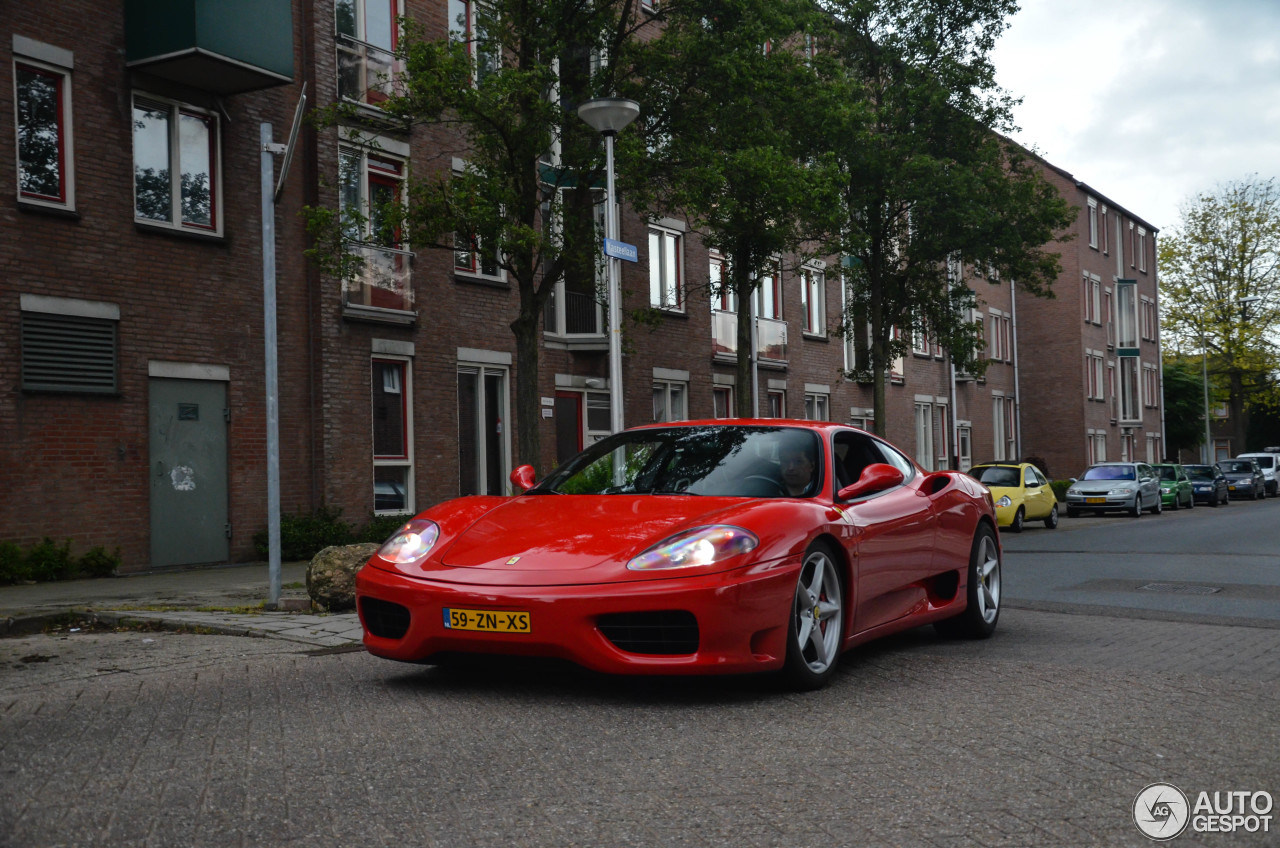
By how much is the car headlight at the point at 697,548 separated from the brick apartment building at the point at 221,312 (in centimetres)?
1206

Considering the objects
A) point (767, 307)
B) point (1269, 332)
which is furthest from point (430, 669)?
point (1269, 332)

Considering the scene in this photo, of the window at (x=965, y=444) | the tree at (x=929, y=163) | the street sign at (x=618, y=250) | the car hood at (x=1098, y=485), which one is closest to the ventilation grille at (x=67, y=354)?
the street sign at (x=618, y=250)

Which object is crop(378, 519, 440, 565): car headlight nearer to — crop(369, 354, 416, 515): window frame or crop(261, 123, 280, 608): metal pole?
crop(261, 123, 280, 608): metal pole

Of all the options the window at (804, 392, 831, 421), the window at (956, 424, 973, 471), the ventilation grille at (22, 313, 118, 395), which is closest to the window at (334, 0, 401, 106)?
the ventilation grille at (22, 313, 118, 395)

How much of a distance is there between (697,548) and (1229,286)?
6795cm

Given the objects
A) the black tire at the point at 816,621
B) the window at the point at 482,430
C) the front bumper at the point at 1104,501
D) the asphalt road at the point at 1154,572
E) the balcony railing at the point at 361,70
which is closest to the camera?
the black tire at the point at 816,621

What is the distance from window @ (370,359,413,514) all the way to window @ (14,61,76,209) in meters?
5.87

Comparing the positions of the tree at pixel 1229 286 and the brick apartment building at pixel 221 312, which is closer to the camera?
the brick apartment building at pixel 221 312

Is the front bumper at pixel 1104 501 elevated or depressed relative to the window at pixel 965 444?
depressed

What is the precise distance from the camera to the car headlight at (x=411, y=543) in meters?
6.21

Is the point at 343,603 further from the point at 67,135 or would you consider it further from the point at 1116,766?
the point at 67,135

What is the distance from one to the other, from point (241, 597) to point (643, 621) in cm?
789

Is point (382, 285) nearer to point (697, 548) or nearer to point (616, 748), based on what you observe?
point (697, 548)

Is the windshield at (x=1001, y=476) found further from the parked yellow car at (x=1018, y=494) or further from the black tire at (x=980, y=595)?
the black tire at (x=980, y=595)
